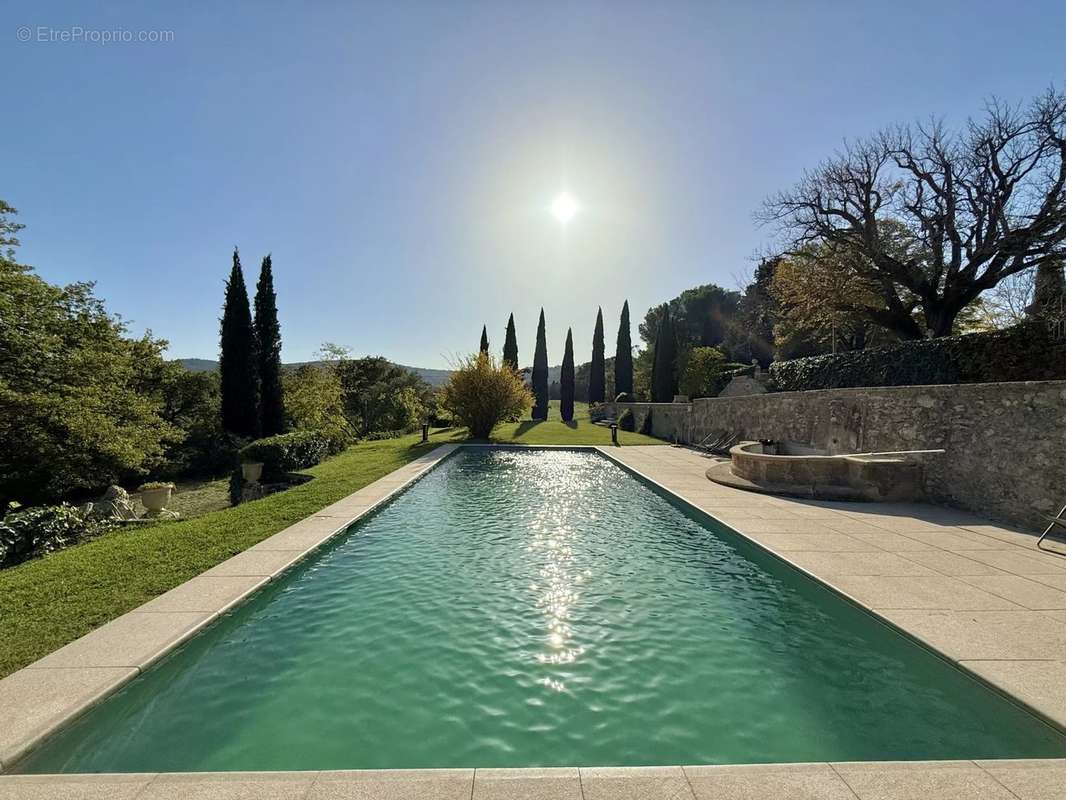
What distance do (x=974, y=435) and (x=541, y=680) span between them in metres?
8.09

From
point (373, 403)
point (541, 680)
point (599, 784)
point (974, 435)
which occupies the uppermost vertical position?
point (373, 403)

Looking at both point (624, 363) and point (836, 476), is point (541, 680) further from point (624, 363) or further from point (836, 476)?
point (624, 363)

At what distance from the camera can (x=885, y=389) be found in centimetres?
892

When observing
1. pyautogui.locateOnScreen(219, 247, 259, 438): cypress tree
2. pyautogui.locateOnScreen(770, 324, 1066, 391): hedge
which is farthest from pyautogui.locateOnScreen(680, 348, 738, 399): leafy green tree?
pyautogui.locateOnScreen(219, 247, 259, 438): cypress tree

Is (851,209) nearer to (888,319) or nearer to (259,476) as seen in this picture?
(888,319)

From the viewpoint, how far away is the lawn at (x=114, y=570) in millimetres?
3588

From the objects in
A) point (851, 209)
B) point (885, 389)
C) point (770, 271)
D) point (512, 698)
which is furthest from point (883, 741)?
point (770, 271)

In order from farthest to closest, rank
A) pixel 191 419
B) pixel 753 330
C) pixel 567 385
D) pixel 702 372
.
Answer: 1. pixel 753 330
2. pixel 567 385
3. pixel 702 372
4. pixel 191 419

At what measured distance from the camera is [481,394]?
2023 cm

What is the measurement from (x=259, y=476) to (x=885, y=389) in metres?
15.1

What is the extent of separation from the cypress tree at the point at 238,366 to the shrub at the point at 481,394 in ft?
25.5

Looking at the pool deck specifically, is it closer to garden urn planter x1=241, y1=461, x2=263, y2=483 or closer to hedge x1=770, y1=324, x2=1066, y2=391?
hedge x1=770, y1=324, x2=1066, y2=391

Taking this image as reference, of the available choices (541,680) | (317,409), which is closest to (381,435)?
(317,409)

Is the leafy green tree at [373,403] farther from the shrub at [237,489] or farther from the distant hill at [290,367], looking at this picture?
the shrub at [237,489]
